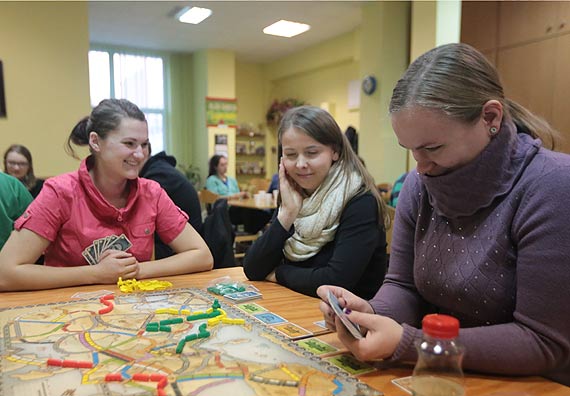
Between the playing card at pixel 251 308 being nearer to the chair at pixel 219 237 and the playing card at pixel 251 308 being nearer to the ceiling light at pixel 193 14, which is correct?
the chair at pixel 219 237

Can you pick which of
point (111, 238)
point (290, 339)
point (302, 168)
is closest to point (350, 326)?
point (290, 339)

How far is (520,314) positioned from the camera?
86 cm

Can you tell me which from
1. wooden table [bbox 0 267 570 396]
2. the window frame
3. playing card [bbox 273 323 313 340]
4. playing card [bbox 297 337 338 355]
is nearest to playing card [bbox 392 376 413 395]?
wooden table [bbox 0 267 570 396]

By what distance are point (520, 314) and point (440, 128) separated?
1.28 ft

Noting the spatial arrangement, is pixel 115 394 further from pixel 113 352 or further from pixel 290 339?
pixel 290 339

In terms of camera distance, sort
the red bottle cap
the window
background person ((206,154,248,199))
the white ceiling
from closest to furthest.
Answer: the red bottle cap < the white ceiling < background person ((206,154,248,199)) < the window

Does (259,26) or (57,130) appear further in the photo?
(259,26)

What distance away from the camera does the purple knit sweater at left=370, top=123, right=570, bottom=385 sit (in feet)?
2.73

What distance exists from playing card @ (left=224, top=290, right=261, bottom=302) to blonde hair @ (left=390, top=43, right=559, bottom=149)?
0.69 metres

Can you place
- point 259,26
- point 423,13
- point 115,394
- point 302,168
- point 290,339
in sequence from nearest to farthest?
point 115,394 < point 290,339 < point 302,168 < point 423,13 < point 259,26

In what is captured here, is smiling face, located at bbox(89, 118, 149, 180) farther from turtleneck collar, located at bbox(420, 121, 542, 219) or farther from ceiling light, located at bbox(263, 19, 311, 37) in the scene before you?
ceiling light, located at bbox(263, 19, 311, 37)

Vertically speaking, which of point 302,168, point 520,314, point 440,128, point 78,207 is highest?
point 440,128

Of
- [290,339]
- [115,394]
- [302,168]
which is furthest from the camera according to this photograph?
[302,168]

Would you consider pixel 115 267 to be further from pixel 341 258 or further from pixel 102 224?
pixel 341 258
